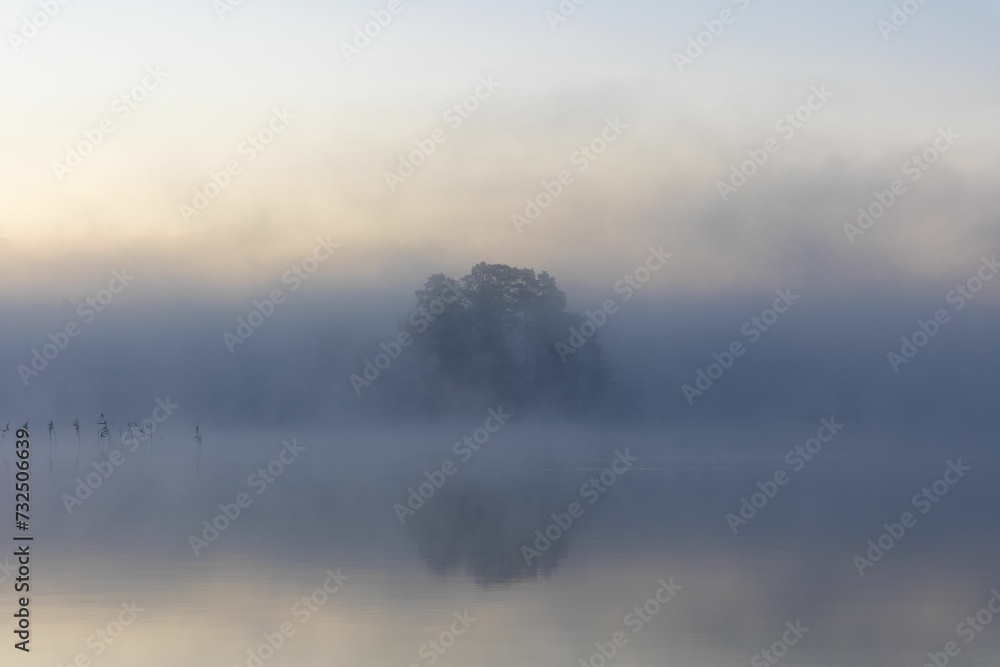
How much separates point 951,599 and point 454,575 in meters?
8.97

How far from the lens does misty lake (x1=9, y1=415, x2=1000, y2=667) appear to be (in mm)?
17547

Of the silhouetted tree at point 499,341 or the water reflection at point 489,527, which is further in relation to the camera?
the silhouetted tree at point 499,341

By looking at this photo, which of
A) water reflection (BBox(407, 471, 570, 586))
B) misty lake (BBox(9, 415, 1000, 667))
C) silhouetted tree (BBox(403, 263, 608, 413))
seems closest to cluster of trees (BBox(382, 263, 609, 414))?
silhouetted tree (BBox(403, 263, 608, 413))

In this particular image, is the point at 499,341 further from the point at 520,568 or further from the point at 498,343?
the point at 520,568

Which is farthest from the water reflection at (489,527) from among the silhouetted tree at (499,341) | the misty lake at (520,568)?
the silhouetted tree at (499,341)

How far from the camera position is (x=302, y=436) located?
9681cm

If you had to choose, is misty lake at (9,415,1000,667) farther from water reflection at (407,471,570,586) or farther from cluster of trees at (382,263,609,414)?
cluster of trees at (382,263,609,414)

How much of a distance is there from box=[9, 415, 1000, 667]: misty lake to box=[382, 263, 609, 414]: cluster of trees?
38.8 m

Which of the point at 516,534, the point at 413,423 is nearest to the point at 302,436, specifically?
the point at 413,423

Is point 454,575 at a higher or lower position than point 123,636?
higher

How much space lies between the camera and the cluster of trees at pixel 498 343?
89.6 m

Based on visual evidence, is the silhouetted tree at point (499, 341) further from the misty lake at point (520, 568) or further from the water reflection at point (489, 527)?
the water reflection at point (489, 527)

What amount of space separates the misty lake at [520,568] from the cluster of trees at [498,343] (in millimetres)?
38793

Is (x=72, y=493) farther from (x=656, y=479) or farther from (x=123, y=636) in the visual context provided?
(x=123, y=636)
